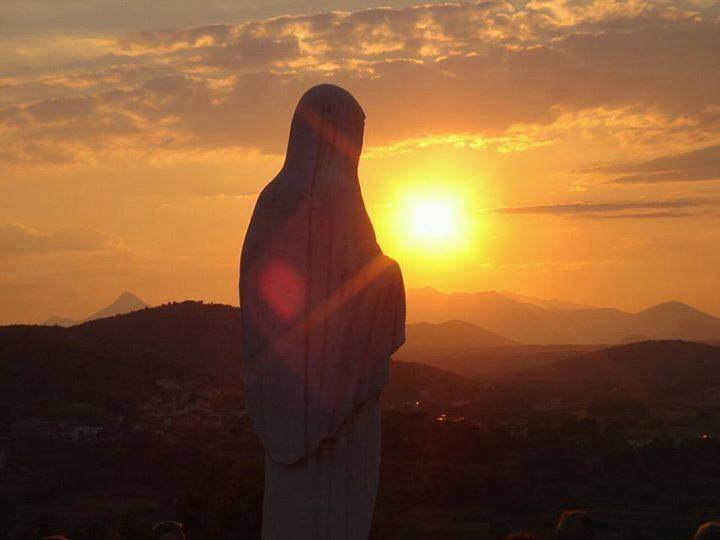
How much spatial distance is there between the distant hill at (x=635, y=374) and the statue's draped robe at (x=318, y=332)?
2629 inches

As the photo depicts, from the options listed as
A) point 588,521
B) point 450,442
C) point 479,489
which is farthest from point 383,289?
point 450,442

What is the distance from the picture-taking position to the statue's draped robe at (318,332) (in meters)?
8.03

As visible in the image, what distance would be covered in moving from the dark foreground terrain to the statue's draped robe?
10.7 m

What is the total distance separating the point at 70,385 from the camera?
48.3 metres

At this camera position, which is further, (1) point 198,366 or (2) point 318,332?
(1) point 198,366

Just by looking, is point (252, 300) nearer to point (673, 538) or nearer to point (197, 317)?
point (673, 538)

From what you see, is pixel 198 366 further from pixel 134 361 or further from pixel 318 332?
pixel 318 332

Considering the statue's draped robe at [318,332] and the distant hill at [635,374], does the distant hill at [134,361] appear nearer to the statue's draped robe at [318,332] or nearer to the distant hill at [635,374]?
the distant hill at [635,374]

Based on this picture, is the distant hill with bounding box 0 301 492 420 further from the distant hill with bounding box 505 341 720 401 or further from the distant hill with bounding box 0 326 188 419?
the distant hill with bounding box 505 341 720 401

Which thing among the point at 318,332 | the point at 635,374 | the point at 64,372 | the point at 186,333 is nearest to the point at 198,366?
the point at 186,333

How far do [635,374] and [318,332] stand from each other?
271 feet

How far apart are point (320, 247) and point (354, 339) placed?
0.75 metres

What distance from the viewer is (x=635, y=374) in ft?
286

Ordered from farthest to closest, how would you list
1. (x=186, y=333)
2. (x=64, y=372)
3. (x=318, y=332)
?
(x=186, y=333) → (x=64, y=372) → (x=318, y=332)
